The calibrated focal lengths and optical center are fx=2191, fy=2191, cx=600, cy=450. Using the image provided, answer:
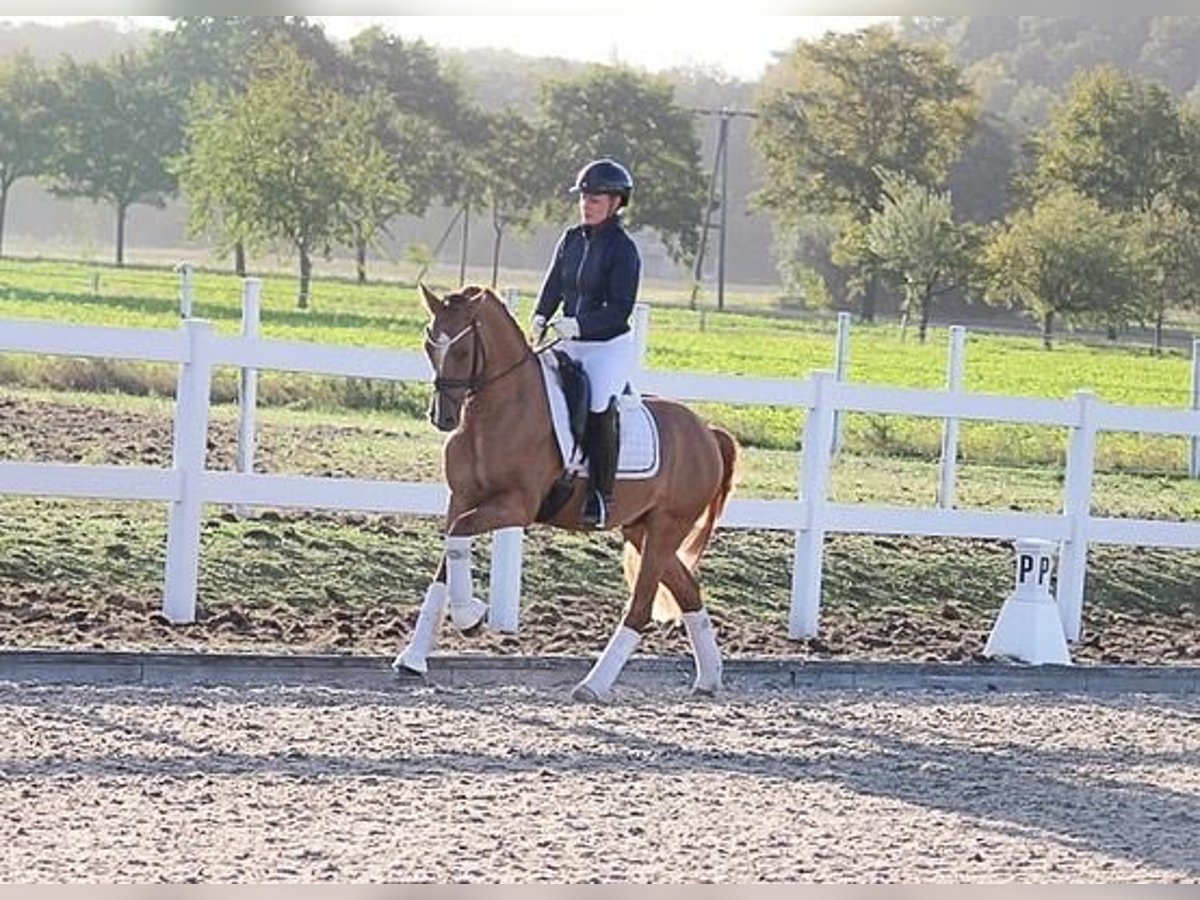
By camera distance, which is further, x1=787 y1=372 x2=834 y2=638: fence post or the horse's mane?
x1=787 y1=372 x2=834 y2=638: fence post

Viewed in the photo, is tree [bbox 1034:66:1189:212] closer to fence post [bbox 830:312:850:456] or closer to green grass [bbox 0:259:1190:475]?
green grass [bbox 0:259:1190:475]

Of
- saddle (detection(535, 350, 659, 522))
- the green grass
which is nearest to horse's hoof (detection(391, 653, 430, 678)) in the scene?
saddle (detection(535, 350, 659, 522))

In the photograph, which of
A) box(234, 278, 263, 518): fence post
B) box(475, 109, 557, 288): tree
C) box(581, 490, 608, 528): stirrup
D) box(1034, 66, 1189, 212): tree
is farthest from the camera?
box(475, 109, 557, 288): tree

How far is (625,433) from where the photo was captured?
9.08 m

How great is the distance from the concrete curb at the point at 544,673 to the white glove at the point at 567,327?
1542 millimetres

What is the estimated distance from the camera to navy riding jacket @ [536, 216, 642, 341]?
28.8 feet

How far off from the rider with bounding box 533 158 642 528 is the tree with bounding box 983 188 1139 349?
125 feet

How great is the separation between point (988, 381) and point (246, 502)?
24.4 m

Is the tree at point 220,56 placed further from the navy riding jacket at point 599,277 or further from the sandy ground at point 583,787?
the sandy ground at point 583,787

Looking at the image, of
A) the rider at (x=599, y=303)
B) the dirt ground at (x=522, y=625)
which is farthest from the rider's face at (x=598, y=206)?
the dirt ground at (x=522, y=625)

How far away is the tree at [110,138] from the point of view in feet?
239

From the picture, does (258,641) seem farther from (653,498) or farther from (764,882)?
(764,882)

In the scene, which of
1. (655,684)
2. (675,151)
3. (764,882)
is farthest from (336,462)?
(675,151)

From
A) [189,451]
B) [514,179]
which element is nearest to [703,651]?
[189,451]
